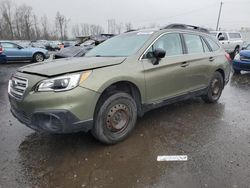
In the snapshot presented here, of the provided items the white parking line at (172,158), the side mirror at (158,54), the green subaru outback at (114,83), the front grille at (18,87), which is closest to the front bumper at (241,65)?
the green subaru outback at (114,83)

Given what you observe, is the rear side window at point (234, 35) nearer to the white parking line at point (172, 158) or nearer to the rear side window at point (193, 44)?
the rear side window at point (193, 44)

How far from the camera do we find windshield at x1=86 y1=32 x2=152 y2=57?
12.7ft

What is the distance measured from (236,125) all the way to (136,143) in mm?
2027

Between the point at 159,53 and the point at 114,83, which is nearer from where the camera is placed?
Result: the point at 114,83

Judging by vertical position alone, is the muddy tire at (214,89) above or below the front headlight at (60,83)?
below

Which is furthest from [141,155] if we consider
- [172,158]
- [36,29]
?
[36,29]

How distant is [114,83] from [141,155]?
3.62 feet

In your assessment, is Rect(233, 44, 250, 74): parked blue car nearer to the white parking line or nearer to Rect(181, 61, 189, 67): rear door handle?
Rect(181, 61, 189, 67): rear door handle

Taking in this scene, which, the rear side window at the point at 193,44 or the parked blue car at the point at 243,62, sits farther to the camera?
the parked blue car at the point at 243,62

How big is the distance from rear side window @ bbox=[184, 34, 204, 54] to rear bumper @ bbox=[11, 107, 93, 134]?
2.74 metres

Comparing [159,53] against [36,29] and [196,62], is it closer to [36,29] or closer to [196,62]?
[196,62]

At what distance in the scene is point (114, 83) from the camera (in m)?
3.33

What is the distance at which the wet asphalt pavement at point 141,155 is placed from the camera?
2709 mm

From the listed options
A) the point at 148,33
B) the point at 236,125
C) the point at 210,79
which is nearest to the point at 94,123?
the point at 148,33
